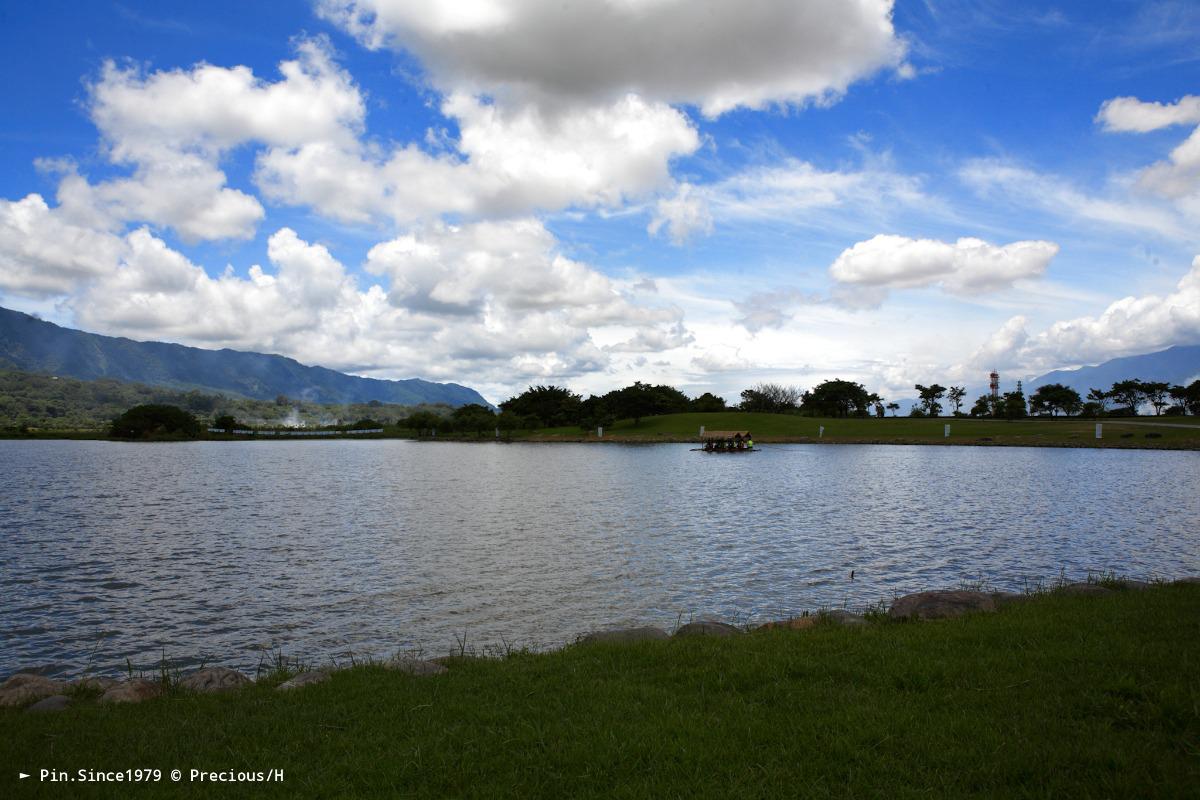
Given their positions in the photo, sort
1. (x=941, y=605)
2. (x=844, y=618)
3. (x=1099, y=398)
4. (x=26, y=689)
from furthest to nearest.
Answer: (x=1099, y=398)
(x=844, y=618)
(x=941, y=605)
(x=26, y=689)

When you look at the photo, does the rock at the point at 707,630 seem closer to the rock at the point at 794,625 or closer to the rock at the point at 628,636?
the rock at the point at 628,636

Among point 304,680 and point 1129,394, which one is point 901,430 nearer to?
point 1129,394

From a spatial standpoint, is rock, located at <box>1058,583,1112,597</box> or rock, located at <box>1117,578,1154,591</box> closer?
rock, located at <box>1058,583,1112,597</box>

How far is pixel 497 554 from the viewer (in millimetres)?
28188

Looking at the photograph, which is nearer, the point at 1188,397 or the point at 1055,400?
the point at 1188,397

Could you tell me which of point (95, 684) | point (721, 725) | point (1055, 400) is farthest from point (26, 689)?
point (1055, 400)

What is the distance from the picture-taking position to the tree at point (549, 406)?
589 ft

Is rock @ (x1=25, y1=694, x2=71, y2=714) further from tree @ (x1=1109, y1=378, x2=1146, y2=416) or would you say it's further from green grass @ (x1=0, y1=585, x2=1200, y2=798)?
tree @ (x1=1109, y1=378, x2=1146, y2=416)

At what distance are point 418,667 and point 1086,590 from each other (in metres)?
14.4

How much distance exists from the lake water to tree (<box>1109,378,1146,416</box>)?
110m

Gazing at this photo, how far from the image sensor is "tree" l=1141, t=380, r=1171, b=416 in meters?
147

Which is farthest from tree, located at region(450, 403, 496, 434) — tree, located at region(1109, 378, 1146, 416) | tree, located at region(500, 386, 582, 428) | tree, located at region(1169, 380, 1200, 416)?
tree, located at region(1169, 380, 1200, 416)

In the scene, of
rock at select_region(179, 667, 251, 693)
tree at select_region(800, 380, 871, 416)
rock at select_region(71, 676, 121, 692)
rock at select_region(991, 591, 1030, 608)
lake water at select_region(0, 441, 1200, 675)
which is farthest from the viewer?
tree at select_region(800, 380, 871, 416)

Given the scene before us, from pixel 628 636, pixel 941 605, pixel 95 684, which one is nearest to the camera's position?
pixel 95 684
